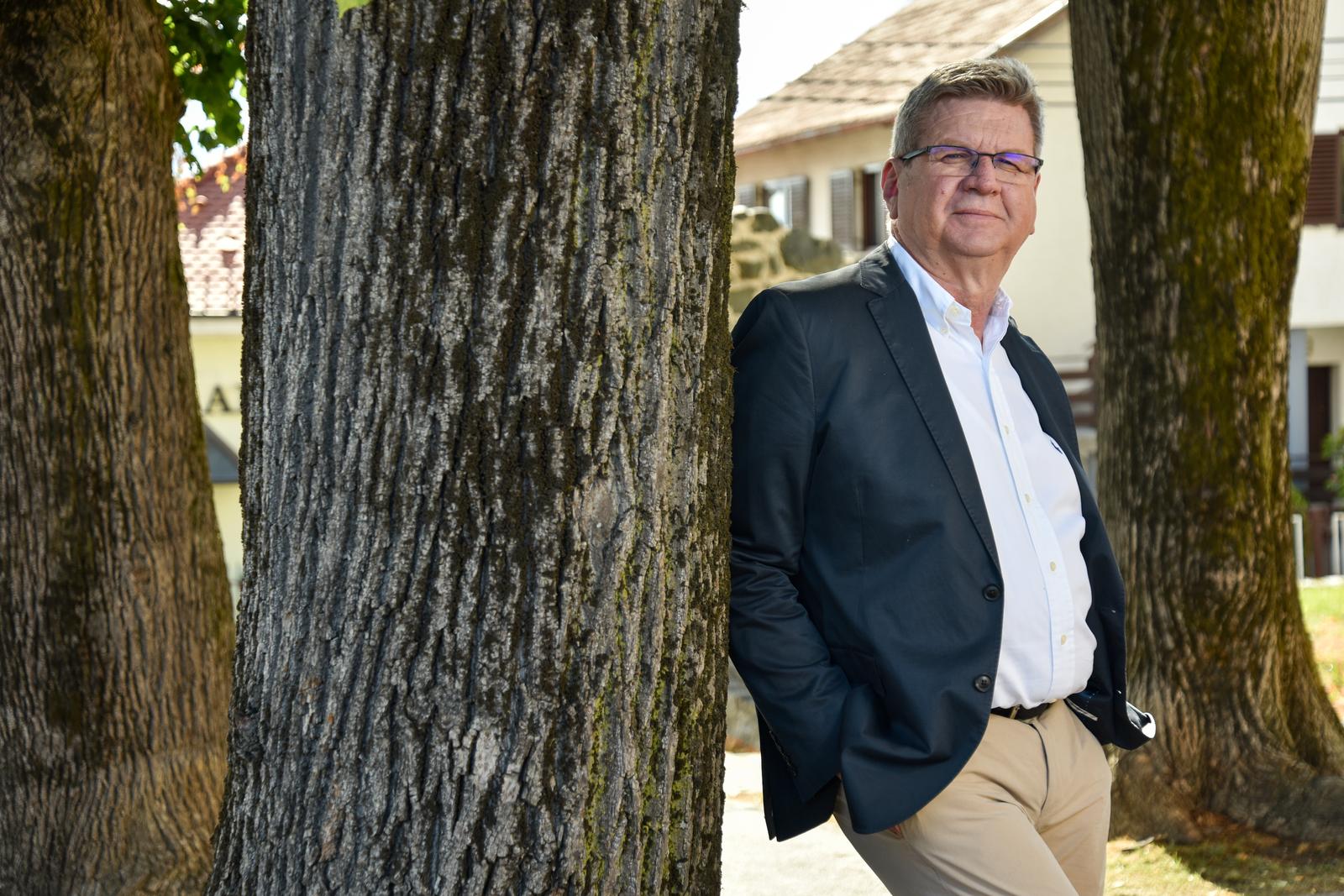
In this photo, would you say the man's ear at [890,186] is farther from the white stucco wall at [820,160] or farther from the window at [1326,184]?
the window at [1326,184]

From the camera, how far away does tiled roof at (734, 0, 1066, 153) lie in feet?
73.6

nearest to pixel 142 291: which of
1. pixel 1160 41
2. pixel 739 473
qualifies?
pixel 739 473

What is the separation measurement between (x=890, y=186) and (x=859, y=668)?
38.1 inches

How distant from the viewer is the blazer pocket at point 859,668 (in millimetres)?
2428

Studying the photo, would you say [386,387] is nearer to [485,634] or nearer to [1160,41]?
[485,634]

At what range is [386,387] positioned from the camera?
78.5 inches

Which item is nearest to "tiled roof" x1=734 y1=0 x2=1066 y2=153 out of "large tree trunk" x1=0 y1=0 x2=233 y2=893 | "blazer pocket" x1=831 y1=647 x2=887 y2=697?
"large tree trunk" x1=0 y1=0 x2=233 y2=893

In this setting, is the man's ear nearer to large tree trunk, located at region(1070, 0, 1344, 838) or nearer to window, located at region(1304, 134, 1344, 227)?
large tree trunk, located at region(1070, 0, 1344, 838)

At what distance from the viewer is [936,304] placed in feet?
8.79

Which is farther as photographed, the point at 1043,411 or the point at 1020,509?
the point at 1043,411

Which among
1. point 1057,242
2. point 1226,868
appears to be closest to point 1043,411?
point 1226,868

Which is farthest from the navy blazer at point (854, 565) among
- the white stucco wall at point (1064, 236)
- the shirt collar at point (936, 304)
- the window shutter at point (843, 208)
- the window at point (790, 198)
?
the window at point (790, 198)

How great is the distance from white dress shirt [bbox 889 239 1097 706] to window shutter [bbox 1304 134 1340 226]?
72.7ft

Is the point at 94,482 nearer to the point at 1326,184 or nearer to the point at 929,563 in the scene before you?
the point at 929,563
